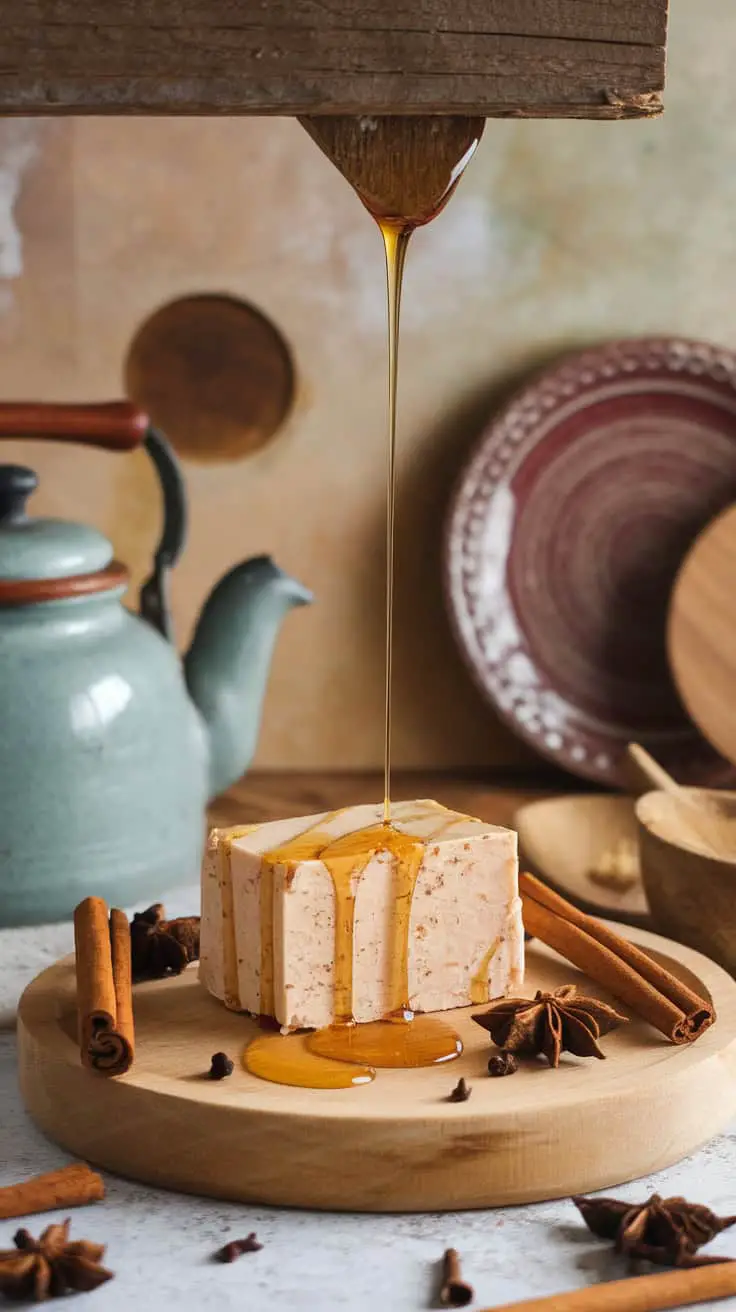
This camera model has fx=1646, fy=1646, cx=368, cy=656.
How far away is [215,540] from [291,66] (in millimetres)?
1192

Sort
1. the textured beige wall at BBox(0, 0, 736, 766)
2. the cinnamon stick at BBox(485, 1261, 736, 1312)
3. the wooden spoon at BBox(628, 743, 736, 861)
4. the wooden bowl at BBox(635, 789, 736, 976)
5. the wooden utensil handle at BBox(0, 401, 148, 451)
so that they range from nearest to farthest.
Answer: the cinnamon stick at BBox(485, 1261, 736, 1312) < the wooden bowl at BBox(635, 789, 736, 976) < the wooden spoon at BBox(628, 743, 736, 861) < the wooden utensil handle at BBox(0, 401, 148, 451) < the textured beige wall at BBox(0, 0, 736, 766)

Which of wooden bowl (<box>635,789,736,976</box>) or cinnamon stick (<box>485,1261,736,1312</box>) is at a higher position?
wooden bowl (<box>635,789,736,976</box>)

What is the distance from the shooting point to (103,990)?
1.03m

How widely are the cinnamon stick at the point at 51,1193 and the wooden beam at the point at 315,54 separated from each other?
0.58 meters

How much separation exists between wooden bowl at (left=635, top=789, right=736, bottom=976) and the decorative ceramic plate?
674mm

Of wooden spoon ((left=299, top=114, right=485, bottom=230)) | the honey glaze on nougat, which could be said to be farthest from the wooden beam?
the honey glaze on nougat

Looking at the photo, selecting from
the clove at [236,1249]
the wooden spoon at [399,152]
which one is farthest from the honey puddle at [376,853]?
the clove at [236,1249]

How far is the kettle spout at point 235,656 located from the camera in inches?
64.7

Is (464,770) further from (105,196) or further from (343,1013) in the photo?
(343,1013)

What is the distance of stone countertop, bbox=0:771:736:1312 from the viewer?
0.84 m

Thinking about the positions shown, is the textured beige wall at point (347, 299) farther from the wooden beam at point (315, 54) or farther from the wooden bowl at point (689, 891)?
the wooden beam at point (315, 54)

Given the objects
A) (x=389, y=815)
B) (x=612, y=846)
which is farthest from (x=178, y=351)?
(x=389, y=815)

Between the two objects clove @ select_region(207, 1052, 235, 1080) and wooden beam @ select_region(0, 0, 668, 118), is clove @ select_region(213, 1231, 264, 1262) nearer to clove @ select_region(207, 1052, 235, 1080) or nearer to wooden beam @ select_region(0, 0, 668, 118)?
clove @ select_region(207, 1052, 235, 1080)

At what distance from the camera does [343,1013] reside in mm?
1060
